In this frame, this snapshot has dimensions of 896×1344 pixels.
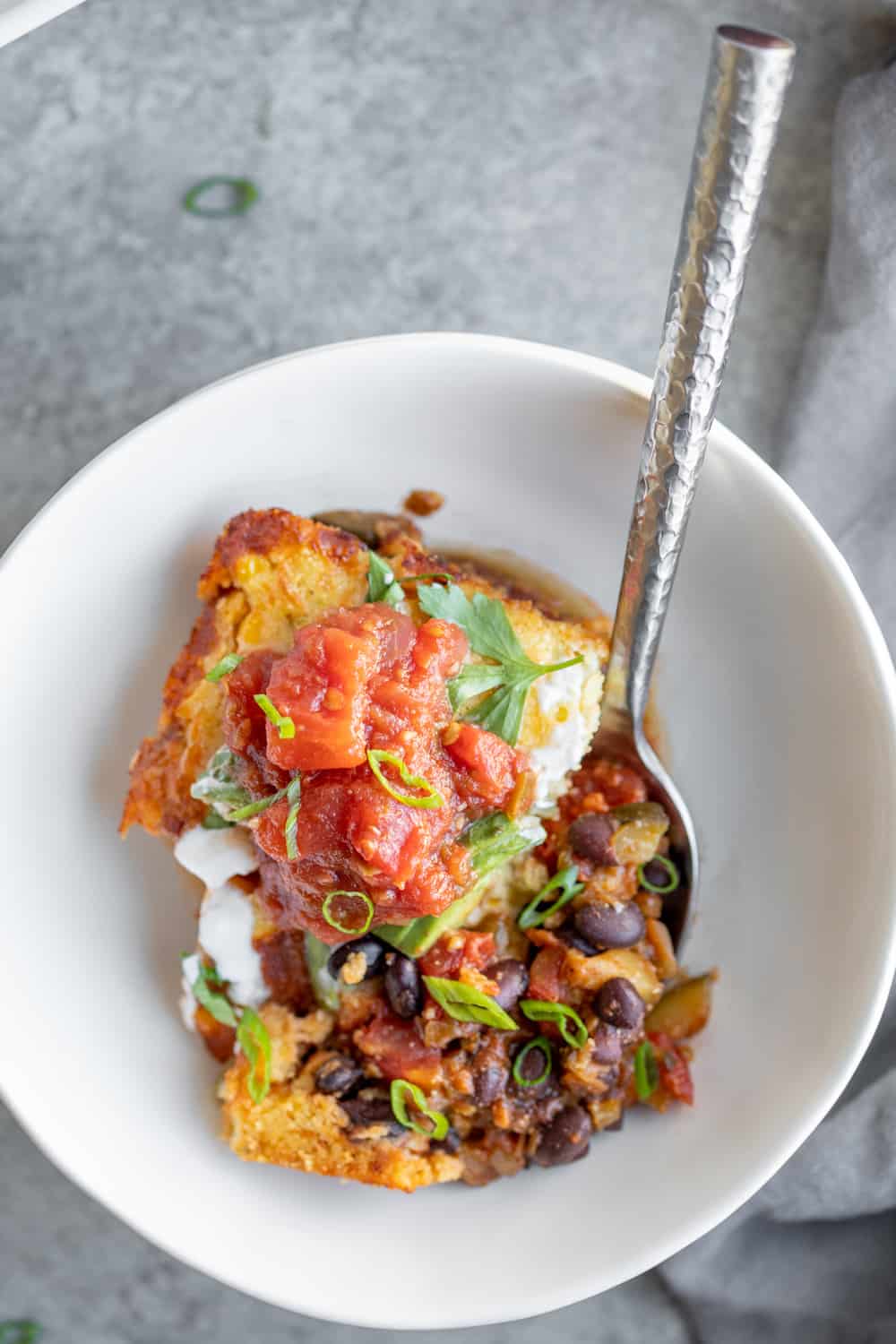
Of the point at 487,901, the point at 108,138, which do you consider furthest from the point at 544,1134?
the point at 108,138

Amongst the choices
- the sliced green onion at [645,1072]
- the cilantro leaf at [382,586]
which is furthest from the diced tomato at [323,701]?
the sliced green onion at [645,1072]

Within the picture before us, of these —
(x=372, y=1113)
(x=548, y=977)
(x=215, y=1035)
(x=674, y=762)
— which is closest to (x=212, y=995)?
(x=215, y=1035)

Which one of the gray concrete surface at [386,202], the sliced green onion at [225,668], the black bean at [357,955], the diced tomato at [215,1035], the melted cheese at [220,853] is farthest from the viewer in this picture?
the gray concrete surface at [386,202]

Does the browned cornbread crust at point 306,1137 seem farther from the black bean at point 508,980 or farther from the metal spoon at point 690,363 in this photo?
the metal spoon at point 690,363

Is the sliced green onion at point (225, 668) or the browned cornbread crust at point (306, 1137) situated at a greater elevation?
the sliced green onion at point (225, 668)

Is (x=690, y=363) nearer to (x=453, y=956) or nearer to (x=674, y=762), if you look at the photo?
(x=674, y=762)

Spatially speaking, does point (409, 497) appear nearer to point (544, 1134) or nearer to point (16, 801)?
point (16, 801)
